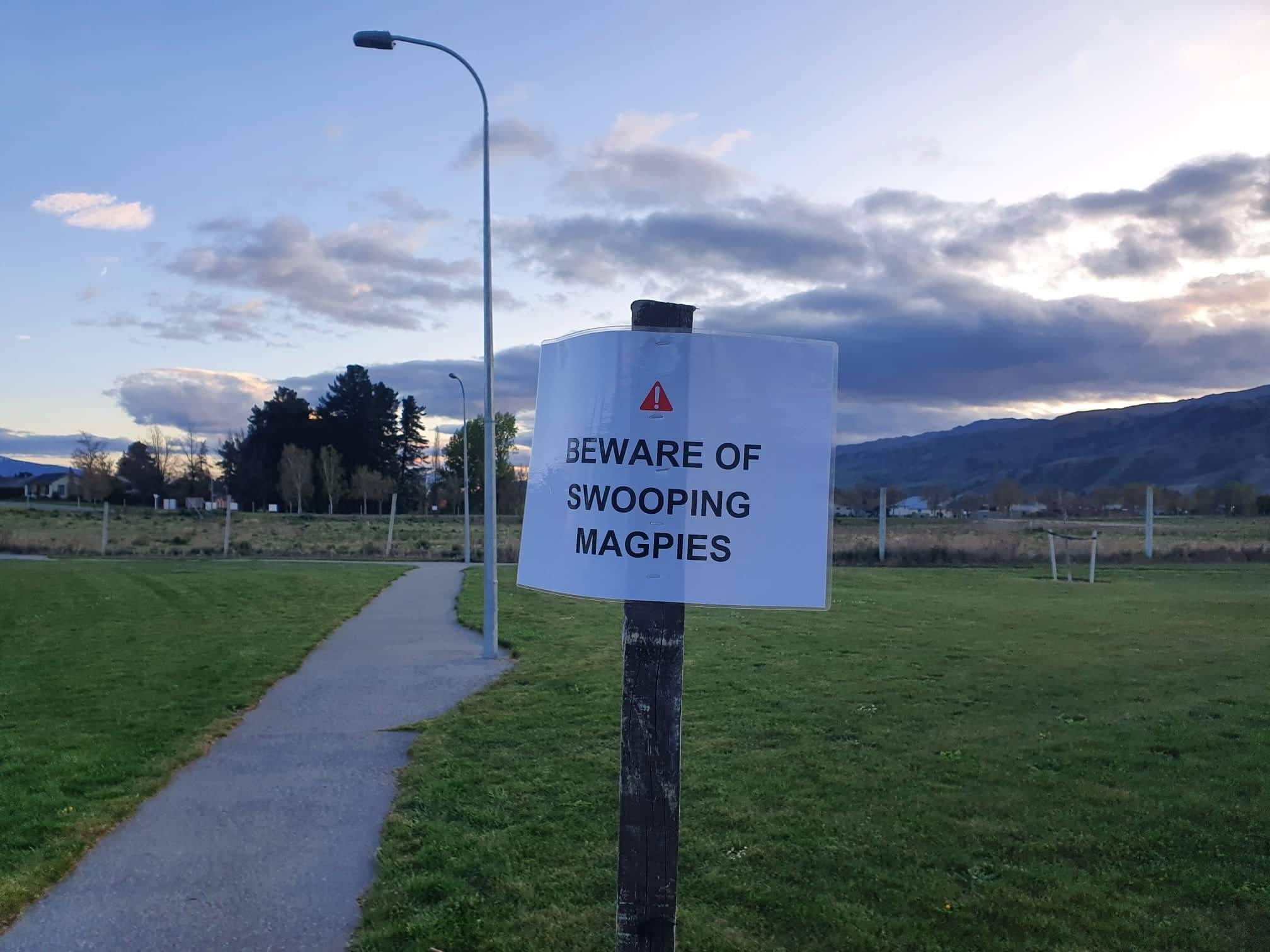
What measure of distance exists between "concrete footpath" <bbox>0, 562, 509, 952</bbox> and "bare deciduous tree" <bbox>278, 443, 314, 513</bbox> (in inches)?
2674

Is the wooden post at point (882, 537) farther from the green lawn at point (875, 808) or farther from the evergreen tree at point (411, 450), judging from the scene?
the evergreen tree at point (411, 450)

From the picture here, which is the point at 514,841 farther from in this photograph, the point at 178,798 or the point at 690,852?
the point at 178,798

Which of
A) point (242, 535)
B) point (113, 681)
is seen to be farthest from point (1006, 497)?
point (113, 681)

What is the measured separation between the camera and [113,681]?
33.4ft

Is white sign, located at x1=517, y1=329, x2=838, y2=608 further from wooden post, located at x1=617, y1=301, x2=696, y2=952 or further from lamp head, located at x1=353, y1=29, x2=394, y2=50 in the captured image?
lamp head, located at x1=353, y1=29, x2=394, y2=50

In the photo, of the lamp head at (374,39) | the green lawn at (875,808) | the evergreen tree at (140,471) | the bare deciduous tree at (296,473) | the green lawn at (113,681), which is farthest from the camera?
the evergreen tree at (140,471)

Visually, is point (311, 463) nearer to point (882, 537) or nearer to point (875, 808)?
point (882, 537)

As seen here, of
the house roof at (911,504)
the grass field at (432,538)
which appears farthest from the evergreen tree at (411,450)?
the house roof at (911,504)

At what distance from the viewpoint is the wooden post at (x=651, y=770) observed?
2.92 metres

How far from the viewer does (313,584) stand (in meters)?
22.4

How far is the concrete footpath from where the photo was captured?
430 centimetres

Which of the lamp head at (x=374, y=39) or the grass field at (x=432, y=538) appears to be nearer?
the lamp head at (x=374, y=39)

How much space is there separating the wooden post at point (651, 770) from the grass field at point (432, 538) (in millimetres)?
15651

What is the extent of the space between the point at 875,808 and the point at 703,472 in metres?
3.64
